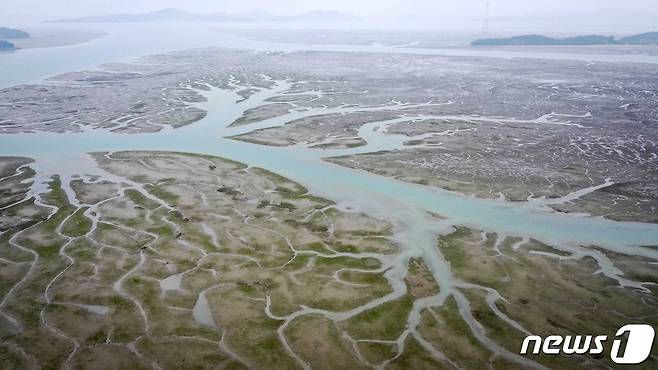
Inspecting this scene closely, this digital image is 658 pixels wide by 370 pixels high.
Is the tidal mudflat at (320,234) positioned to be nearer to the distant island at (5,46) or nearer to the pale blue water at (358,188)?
the pale blue water at (358,188)

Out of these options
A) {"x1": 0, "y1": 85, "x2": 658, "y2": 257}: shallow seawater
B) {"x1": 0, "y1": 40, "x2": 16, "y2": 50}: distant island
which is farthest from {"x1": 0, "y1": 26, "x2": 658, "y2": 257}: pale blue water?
{"x1": 0, "y1": 40, "x2": 16, "y2": 50}: distant island

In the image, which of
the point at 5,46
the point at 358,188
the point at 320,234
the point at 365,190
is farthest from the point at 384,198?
the point at 5,46

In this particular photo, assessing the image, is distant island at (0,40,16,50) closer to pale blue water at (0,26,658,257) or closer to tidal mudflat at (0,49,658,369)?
tidal mudflat at (0,49,658,369)

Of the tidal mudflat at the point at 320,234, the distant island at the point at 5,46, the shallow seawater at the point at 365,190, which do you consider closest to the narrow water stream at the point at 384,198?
the shallow seawater at the point at 365,190

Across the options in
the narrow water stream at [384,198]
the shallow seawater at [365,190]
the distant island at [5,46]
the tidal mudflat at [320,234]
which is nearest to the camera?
the tidal mudflat at [320,234]

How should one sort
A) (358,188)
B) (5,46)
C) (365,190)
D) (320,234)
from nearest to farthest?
(320,234)
(365,190)
(358,188)
(5,46)

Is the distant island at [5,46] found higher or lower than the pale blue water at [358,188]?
higher

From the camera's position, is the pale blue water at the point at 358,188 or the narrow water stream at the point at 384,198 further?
the pale blue water at the point at 358,188

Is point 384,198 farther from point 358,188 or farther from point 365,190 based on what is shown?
point 358,188

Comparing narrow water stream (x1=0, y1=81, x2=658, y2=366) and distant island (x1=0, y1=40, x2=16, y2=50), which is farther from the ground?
distant island (x1=0, y1=40, x2=16, y2=50)
